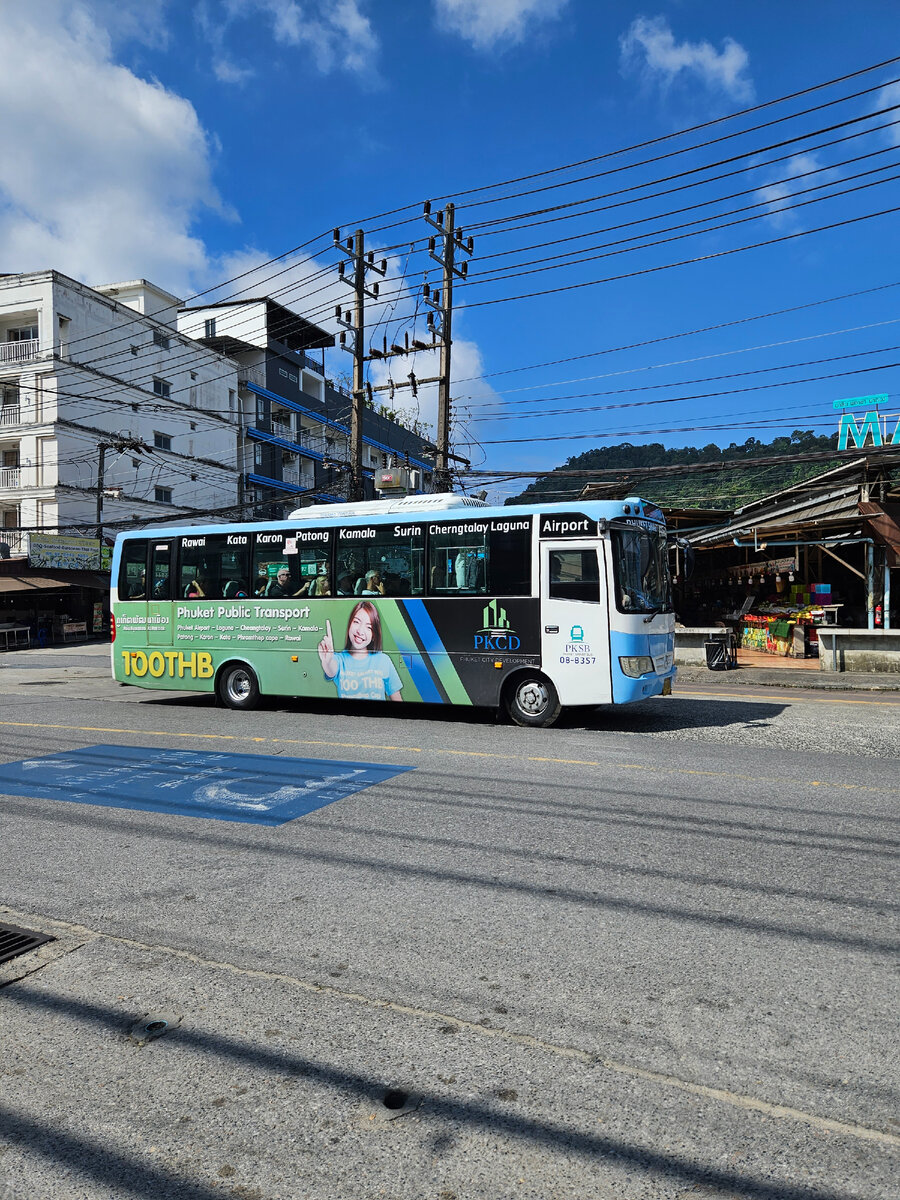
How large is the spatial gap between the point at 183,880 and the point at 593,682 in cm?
700

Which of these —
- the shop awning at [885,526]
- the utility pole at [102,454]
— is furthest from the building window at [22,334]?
the shop awning at [885,526]

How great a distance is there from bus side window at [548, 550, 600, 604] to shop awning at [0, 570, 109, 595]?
2857 centimetres

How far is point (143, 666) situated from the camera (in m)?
14.8

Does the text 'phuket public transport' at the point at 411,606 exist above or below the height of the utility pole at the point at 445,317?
below

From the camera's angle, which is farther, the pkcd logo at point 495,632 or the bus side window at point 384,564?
the bus side window at point 384,564

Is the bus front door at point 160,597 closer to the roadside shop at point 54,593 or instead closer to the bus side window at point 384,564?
the bus side window at point 384,564

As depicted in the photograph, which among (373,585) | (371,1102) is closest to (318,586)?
(373,585)

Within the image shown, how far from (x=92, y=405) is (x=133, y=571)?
28795mm

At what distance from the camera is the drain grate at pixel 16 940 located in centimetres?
418

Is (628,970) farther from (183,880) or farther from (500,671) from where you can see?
(500,671)

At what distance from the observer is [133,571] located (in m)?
14.8

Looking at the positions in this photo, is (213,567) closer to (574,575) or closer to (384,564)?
(384,564)

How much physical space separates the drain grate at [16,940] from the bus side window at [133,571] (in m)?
10.8

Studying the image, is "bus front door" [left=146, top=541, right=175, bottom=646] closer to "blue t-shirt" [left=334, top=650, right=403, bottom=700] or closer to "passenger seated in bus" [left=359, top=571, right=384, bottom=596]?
"blue t-shirt" [left=334, top=650, right=403, bottom=700]
